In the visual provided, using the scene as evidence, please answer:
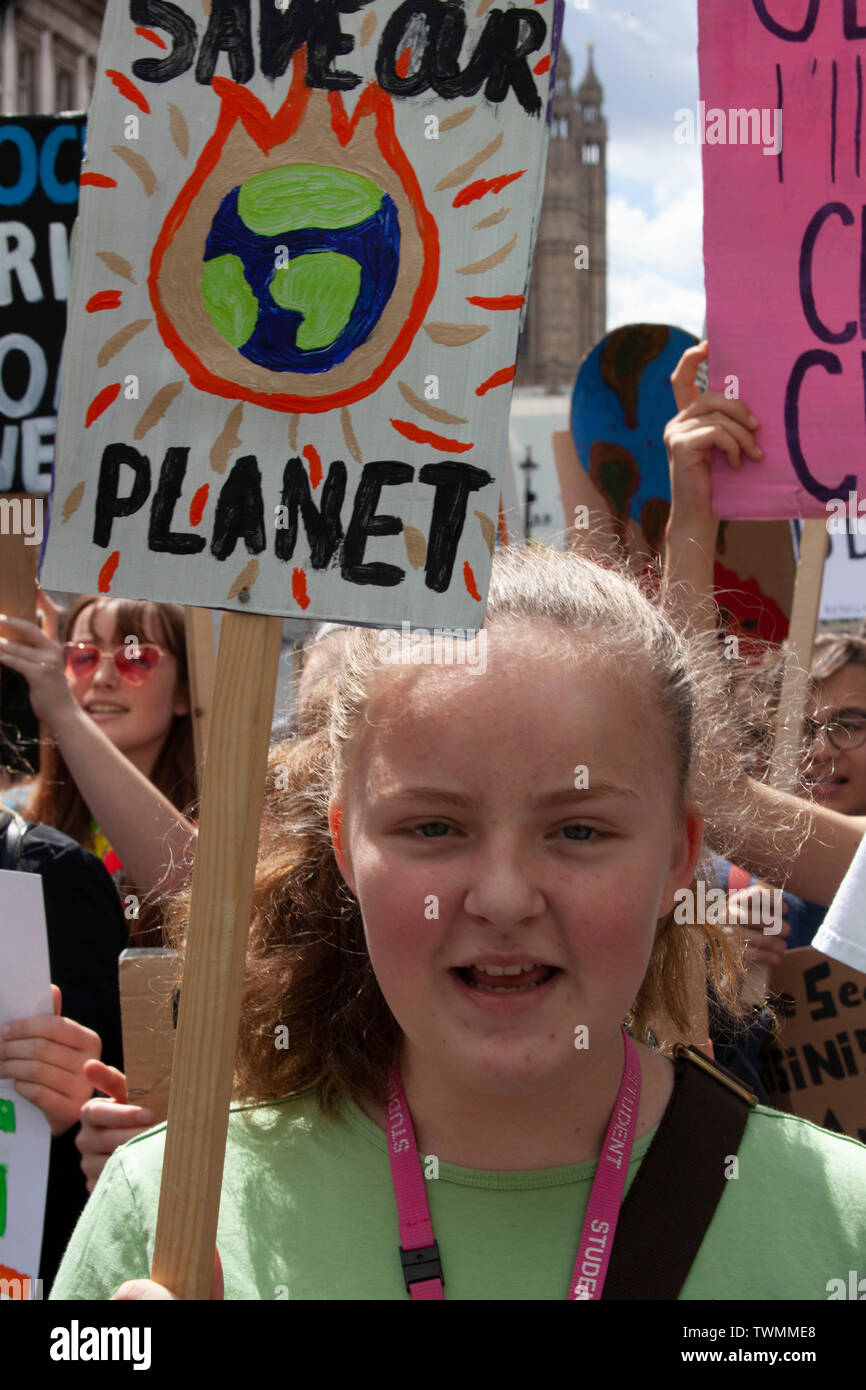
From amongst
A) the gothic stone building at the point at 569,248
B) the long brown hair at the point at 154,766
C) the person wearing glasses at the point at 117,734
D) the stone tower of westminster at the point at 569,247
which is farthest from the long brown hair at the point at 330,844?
the stone tower of westminster at the point at 569,247

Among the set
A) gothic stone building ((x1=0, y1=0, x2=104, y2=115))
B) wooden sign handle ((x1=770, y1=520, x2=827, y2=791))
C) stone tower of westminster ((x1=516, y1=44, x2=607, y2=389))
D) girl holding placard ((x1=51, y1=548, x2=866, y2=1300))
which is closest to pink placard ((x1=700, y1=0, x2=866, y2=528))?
wooden sign handle ((x1=770, y1=520, x2=827, y2=791))

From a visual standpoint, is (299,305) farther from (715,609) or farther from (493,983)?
(715,609)

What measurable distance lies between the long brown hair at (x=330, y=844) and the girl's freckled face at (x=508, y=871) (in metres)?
0.10

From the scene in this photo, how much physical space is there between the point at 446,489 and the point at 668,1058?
571 mm

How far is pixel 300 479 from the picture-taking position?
50.6 inches

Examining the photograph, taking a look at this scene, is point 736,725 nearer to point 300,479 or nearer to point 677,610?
point 677,610

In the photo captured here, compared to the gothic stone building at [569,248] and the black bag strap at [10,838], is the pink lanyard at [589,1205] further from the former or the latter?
the gothic stone building at [569,248]

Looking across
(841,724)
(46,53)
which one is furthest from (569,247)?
(841,724)

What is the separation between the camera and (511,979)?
3.93 ft

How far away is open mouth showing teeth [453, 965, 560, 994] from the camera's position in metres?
1.19

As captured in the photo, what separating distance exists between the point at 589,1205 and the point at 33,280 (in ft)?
6.24

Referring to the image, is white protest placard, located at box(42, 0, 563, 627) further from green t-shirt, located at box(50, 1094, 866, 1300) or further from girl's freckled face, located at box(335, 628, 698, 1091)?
green t-shirt, located at box(50, 1094, 866, 1300)

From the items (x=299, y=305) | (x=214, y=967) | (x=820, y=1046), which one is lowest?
(x=820, y=1046)

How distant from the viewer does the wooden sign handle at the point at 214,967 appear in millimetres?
1155
